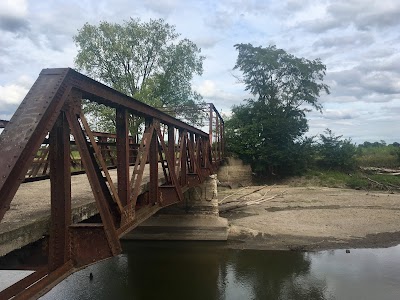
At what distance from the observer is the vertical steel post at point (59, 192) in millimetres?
3963

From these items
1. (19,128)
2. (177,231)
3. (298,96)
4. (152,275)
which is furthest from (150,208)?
(298,96)

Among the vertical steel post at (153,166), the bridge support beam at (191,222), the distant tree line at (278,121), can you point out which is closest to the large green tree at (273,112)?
the distant tree line at (278,121)

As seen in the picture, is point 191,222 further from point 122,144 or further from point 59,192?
point 59,192

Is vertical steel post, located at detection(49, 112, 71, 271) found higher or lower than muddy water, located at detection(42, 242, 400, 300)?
higher

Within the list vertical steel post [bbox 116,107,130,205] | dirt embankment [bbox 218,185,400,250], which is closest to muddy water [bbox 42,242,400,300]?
dirt embankment [bbox 218,185,400,250]

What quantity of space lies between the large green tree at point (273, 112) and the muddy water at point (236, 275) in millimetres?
20809

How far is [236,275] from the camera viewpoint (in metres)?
13.2

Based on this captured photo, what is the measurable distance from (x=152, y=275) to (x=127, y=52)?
24361 millimetres

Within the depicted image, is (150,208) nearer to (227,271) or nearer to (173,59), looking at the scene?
(227,271)

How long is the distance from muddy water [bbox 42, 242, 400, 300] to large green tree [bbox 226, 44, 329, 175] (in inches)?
819

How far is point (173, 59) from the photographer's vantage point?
35.9 meters

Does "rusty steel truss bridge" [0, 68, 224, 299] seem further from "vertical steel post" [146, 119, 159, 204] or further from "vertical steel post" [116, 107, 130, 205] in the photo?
"vertical steel post" [146, 119, 159, 204]

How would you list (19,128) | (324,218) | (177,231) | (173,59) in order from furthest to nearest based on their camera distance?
(173,59) → (324,218) → (177,231) → (19,128)

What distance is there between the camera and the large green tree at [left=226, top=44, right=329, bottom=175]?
121ft
